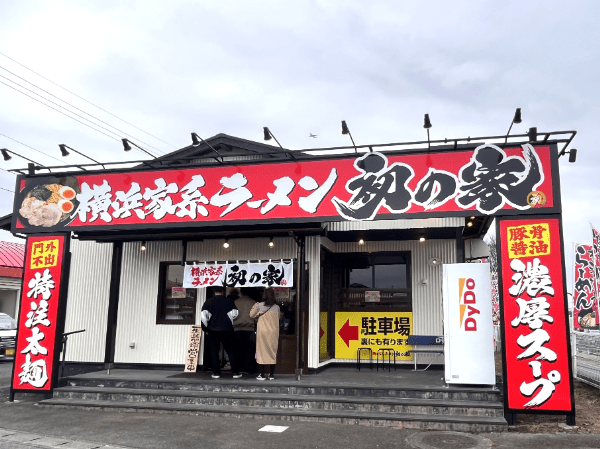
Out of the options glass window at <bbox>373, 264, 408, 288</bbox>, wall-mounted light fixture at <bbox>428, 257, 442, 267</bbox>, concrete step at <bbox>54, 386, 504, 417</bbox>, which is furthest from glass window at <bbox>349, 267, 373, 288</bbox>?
concrete step at <bbox>54, 386, 504, 417</bbox>

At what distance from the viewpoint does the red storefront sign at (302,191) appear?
754 cm

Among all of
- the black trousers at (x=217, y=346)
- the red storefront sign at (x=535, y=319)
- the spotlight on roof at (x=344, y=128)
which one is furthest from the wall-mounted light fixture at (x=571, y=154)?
the black trousers at (x=217, y=346)

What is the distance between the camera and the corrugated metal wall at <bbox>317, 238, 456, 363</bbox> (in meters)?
10.7

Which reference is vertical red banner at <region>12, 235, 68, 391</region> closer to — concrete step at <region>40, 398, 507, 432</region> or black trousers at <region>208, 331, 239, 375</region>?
concrete step at <region>40, 398, 507, 432</region>

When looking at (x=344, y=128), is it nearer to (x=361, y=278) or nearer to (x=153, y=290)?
(x=361, y=278)

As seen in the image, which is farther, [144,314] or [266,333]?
[144,314]

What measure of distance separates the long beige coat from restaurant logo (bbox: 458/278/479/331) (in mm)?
3289

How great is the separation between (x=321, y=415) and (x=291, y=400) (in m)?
0.67

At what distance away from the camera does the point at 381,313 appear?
1097 centimetres

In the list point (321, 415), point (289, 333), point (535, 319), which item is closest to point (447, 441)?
point (321, 415)

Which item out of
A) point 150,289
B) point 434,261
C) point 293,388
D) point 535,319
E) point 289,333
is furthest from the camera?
point 150,289

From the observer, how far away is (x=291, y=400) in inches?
307

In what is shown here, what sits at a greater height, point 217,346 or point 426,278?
→ point 426,278

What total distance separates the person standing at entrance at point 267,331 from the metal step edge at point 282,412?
113cm
